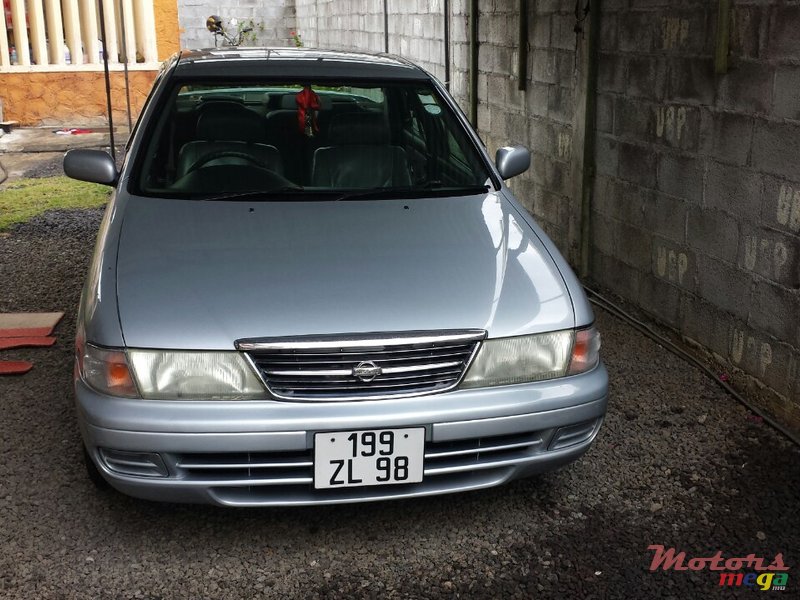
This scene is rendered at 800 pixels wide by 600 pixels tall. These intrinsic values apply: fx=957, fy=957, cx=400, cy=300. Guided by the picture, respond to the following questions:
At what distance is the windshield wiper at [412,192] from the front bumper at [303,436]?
1.01m

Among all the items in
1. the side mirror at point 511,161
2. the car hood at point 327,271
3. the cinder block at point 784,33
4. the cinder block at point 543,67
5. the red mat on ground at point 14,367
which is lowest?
the red mat on ground at point 14,367

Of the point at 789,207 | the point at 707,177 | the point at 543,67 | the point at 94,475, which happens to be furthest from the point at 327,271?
the point at 543,67

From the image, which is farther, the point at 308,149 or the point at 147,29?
the point at 147,29

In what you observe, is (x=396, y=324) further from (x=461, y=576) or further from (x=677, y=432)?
(x=677, y=432)

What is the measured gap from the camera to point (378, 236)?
3.15m

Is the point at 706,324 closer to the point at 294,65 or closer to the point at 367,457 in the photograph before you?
the point at 294,65

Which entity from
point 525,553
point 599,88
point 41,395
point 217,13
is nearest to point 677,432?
point 525,553

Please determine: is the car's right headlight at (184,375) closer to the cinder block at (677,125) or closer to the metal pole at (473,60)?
the cinder block at (677,125)

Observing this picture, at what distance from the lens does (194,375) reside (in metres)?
2.58

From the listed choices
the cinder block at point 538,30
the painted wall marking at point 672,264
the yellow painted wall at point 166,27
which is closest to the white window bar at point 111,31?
the yellow painted wall at point 166,27

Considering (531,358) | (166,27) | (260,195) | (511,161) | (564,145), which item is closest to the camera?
(531,358)

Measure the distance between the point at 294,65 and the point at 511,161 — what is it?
975 mm

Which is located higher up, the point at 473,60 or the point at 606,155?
the point at 473,60

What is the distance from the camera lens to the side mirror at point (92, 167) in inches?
146
